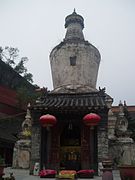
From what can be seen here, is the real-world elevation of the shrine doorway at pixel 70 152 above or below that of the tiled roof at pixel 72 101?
below

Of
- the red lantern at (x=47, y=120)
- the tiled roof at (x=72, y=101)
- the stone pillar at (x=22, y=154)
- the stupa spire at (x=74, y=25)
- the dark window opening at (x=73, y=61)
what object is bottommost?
the stone pillar at (x=22, y=154)

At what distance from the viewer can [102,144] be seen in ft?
44.0

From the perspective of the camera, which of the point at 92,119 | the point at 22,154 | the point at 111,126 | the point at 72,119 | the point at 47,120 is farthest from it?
the point at 111,126

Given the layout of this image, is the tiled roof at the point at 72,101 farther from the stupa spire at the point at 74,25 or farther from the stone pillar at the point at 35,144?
the stupa spire at the point at 74,25

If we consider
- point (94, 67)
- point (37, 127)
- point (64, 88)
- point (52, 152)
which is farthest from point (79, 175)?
point (94, 67)

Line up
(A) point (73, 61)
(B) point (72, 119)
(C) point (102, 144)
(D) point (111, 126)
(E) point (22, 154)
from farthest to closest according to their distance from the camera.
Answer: (A) point (73, 61), (D) point (111, 126), (E) point (22, 154), (B) point (72, 119), (C) point (102, 144)

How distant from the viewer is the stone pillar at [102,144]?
13.2 m

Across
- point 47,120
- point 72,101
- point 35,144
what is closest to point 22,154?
point 35,144

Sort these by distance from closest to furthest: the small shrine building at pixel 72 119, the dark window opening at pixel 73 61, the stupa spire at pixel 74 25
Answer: the small shrine building at pixel 72 119, the dark window opening at pixel 73 61, the stupa spire at pixel 74 25

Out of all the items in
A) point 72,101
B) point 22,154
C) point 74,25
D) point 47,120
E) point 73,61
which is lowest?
point 22,154

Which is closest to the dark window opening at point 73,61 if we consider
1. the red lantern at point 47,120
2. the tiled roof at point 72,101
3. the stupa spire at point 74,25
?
the stupa spire at point 74,25

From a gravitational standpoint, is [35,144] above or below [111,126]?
below

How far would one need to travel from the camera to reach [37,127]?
14375 millimetres

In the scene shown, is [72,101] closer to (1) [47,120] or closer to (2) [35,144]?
(1) [47,120]
